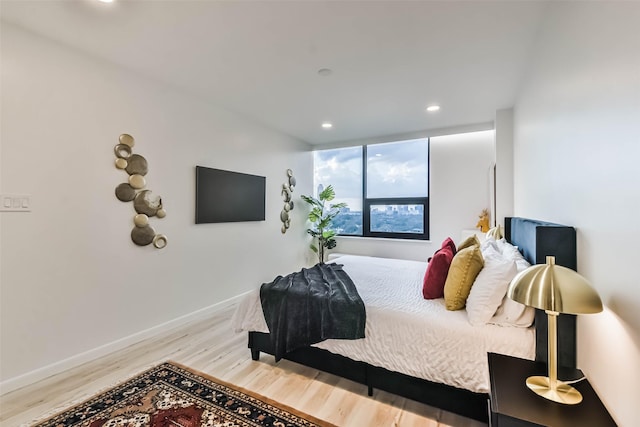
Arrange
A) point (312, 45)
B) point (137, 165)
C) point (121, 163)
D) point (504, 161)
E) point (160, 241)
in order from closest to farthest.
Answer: point (312, 45) → point (121, 163) → point (137, 165) → point (160, 241) → point (504, 161)

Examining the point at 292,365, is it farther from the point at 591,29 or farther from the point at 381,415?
the point at 591,29

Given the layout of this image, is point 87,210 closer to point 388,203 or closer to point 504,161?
point 388,203

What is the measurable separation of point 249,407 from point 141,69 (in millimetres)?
3003

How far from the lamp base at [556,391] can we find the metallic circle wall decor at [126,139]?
3.36 metres

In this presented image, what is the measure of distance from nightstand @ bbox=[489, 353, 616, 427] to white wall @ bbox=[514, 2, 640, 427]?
5 cm

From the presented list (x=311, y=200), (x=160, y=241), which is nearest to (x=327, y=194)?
(x=311, y=200)

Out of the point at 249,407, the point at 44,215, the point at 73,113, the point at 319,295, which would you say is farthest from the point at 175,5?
the point at 249,407

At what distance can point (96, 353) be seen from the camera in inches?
98.3

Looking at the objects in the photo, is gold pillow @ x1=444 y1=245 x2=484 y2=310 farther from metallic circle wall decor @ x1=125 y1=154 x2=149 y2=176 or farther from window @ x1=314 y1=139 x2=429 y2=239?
window @ x1=314 y1=139 x2=429 y2=239

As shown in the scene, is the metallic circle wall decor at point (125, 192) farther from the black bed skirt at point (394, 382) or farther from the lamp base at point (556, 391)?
the lamp base at point (556, 391)

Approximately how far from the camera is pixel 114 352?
260cm

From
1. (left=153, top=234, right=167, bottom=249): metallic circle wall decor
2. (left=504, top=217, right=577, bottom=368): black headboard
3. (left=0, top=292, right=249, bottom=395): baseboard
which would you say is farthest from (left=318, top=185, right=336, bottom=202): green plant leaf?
(left=504, top=217, right=577, bottom=368): black headboard

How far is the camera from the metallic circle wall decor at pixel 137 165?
8.99 ft

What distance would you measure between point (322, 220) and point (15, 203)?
4052 millimetres
